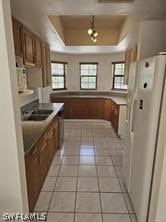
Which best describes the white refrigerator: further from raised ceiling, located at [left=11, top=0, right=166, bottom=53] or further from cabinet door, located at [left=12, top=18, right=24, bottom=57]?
cabinet door, located at [left=12, top=18, right=24, bottom=57]

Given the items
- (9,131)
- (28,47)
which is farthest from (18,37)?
(9,131)

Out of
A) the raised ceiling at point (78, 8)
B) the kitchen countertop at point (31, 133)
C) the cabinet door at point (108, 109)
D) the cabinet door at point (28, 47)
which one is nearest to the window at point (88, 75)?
the cabinet door at point (108, 109)

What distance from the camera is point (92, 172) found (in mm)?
2855

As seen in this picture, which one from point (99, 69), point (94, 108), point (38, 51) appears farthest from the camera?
point (99, 69)

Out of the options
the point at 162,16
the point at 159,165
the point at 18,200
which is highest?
the point at 162,16

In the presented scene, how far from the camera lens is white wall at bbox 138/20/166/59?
221 centimetres

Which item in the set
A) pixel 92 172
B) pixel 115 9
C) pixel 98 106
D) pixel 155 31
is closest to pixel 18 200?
pixel 92 172

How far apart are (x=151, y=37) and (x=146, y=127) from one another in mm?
1365

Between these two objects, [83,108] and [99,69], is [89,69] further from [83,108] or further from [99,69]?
[83,108]

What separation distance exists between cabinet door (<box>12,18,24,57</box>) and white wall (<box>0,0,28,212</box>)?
110 cm

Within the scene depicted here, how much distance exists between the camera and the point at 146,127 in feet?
5.26

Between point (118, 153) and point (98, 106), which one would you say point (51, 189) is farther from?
point (98, 106)

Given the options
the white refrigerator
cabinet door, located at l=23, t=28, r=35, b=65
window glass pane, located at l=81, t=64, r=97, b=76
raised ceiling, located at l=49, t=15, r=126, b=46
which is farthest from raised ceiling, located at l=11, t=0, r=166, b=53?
window glass pane, located at l=81, t=64, r=97, b=76

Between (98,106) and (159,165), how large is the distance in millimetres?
4415
